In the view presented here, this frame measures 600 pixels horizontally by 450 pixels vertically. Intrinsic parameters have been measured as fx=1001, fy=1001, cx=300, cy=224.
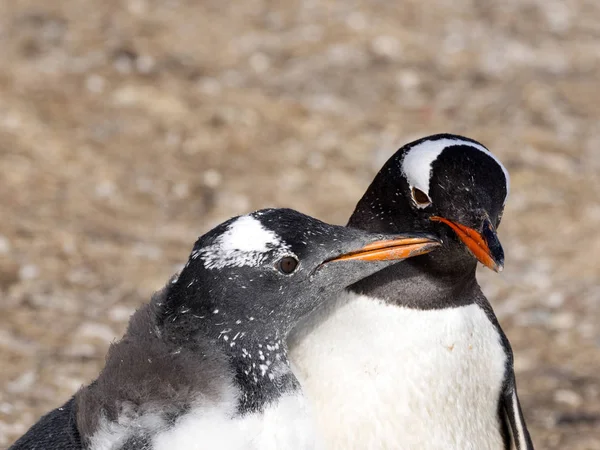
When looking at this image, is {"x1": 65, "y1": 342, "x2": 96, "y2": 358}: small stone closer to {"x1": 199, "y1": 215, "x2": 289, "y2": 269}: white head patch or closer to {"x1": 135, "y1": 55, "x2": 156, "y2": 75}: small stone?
{"x1": 199, "y1": 215, "x2": 289, "y2": 269}: white head patch

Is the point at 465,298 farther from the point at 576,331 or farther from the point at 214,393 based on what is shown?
the point at 576,331

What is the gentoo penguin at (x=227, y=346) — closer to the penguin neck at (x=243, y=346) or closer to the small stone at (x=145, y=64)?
the penguin neck at (x=243, y=346)

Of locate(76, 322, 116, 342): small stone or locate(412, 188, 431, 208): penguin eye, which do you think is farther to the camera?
locate(76, 322, 116, 342): small stone

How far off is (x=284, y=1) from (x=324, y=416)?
516 cm

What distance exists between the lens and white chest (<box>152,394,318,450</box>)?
240 cm

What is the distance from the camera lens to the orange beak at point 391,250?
2680mm

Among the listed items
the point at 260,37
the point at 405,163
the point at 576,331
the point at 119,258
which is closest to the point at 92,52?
the point at 260,37

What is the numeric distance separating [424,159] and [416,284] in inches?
15.2

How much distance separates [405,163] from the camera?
290 centimetres

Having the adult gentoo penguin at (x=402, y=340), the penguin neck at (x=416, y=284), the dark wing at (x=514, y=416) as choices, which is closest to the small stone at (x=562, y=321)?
the dark wing at (x=514, y=416)

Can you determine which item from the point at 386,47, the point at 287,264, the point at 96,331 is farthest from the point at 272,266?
the point at 386,47

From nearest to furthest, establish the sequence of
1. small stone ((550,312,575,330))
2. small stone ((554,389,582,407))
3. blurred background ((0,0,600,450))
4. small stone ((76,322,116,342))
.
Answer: small stone ((554,389,582,407)), small stone ((76,322,116,342)), blurred background ((0,0,600,450)), small stone ((550,312,575,330))

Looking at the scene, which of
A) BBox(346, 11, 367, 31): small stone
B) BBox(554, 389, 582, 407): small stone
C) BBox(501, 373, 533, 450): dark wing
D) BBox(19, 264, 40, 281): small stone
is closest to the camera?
BBox(501, 373, 533, 450): dark wing

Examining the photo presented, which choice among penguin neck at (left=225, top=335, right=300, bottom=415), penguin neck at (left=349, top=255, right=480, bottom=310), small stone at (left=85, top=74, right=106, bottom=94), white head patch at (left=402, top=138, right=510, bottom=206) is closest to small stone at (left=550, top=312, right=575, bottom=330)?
penguin neck at (left=349, top=255, right=480, bottom=310)
